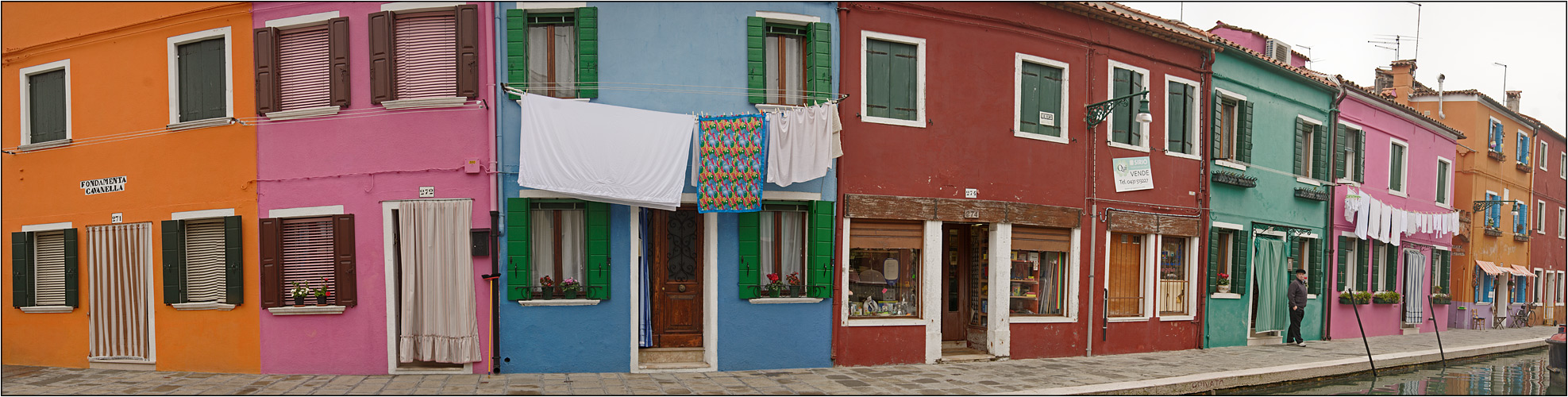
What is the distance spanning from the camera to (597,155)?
10430mm

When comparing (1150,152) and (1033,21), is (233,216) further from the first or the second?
(1150,152)

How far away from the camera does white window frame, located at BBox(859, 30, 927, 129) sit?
11.8 metres

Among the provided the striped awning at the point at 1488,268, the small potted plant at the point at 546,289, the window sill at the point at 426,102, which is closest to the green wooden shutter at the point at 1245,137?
the small potted plant at the point at 546,289

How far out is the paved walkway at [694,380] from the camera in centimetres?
993

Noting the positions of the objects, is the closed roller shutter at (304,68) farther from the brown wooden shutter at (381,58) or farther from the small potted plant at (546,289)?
the small potted plant at (546,289)

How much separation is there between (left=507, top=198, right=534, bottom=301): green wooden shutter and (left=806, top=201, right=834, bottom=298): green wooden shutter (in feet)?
11.6

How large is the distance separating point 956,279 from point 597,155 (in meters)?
6.26

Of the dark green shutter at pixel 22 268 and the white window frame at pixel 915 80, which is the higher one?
the white window frame at pixel 915 80

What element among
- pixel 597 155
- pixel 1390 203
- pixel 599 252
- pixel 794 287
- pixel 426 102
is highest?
pixel 426 102

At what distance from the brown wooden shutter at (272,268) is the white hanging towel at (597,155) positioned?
3.33 meters

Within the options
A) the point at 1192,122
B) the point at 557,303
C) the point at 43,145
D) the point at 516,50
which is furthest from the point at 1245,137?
the point at 43,145

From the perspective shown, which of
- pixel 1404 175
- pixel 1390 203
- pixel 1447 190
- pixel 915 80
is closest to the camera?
pixel 915 80

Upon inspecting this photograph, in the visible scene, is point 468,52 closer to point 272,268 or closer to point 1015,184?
point 272,268

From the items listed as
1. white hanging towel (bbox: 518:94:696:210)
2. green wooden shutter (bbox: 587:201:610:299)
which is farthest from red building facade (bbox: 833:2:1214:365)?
green wooden shutter (bbox: 587:201:610:299)
